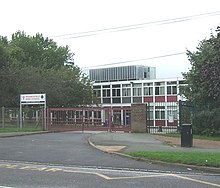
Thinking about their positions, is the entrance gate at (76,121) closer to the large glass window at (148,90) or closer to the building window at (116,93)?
the large glass window at (148,90)

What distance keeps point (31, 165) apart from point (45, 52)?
56.6m

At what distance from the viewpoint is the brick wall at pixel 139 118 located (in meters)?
27.3

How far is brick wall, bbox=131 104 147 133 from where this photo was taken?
1074 inches

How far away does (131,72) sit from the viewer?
74.9 metres

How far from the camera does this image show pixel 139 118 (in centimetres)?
2742

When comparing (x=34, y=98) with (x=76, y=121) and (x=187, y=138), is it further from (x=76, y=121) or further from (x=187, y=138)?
(x=187, y=138)

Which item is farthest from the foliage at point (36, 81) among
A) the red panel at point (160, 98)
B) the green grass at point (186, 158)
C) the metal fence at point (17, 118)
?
the green grass at point (186, 158)

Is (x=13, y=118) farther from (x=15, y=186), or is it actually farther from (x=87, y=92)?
(x=15, y=186)

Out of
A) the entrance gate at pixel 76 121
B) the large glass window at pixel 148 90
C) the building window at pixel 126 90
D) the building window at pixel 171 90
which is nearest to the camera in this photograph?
the entrance gate at pixel 76 121

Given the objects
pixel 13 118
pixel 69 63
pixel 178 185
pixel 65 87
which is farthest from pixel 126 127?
pixel 69 63

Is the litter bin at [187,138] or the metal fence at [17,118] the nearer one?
the litter bin at [187,138]

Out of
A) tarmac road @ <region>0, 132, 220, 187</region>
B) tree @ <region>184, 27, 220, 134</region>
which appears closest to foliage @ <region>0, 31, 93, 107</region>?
tree @ <region>184, 27, 220, 134</region>

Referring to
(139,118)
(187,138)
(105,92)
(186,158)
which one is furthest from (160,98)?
(186,158)

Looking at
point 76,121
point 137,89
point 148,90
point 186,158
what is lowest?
point 186,158
